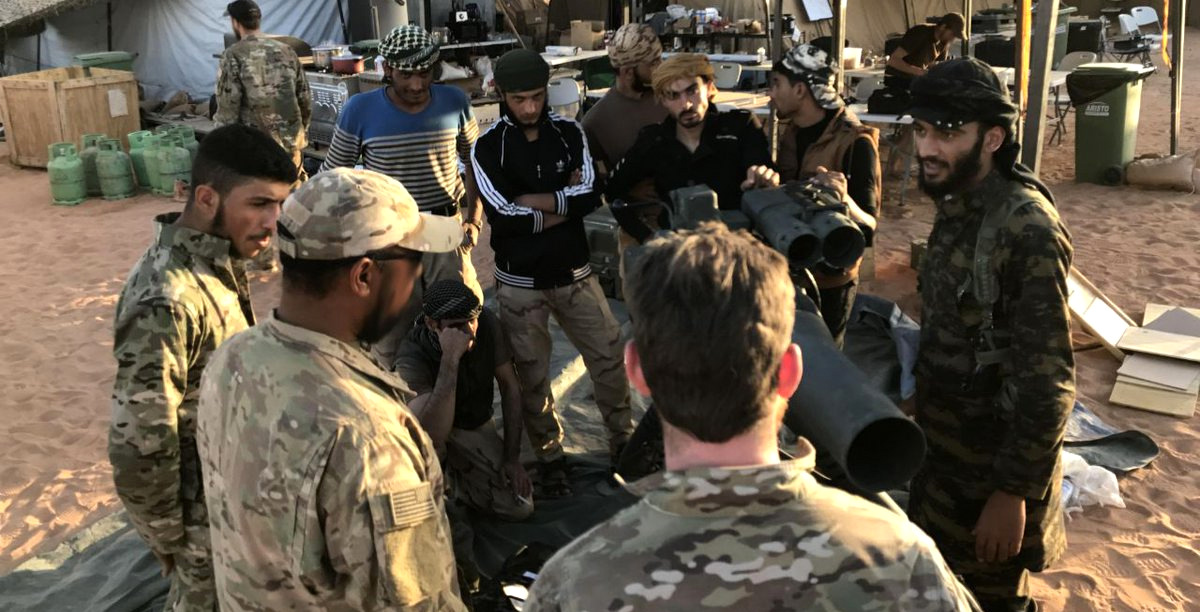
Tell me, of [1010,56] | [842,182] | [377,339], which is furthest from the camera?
[1010,56]

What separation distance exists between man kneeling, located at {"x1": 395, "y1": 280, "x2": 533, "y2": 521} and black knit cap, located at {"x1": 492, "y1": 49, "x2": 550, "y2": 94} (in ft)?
2.82

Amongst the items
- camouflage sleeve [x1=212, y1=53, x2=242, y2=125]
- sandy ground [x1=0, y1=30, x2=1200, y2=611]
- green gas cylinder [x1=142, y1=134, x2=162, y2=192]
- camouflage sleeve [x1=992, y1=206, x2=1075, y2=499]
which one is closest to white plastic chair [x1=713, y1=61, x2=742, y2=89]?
sandy ground [x1=0, y1=30, x2=1200, y2=611]

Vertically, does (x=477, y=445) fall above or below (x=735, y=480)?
below

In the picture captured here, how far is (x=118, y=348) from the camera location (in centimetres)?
248

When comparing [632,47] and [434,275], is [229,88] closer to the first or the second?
[434,275]

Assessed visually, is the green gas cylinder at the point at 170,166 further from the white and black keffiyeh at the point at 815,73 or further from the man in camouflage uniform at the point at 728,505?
the man in camouflage uniform at the point at 728,505

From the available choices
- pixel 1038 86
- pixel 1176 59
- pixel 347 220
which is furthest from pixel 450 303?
pixel 1176 59

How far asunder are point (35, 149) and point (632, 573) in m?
13.5

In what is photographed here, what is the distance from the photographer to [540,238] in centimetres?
423

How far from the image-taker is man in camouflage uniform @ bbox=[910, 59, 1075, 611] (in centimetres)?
257

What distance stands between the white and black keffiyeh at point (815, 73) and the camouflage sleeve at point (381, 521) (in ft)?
8.80

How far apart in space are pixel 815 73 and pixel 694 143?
1.86 feet

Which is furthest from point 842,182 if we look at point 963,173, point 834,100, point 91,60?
point 91,60

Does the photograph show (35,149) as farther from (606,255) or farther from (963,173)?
(963,173)
